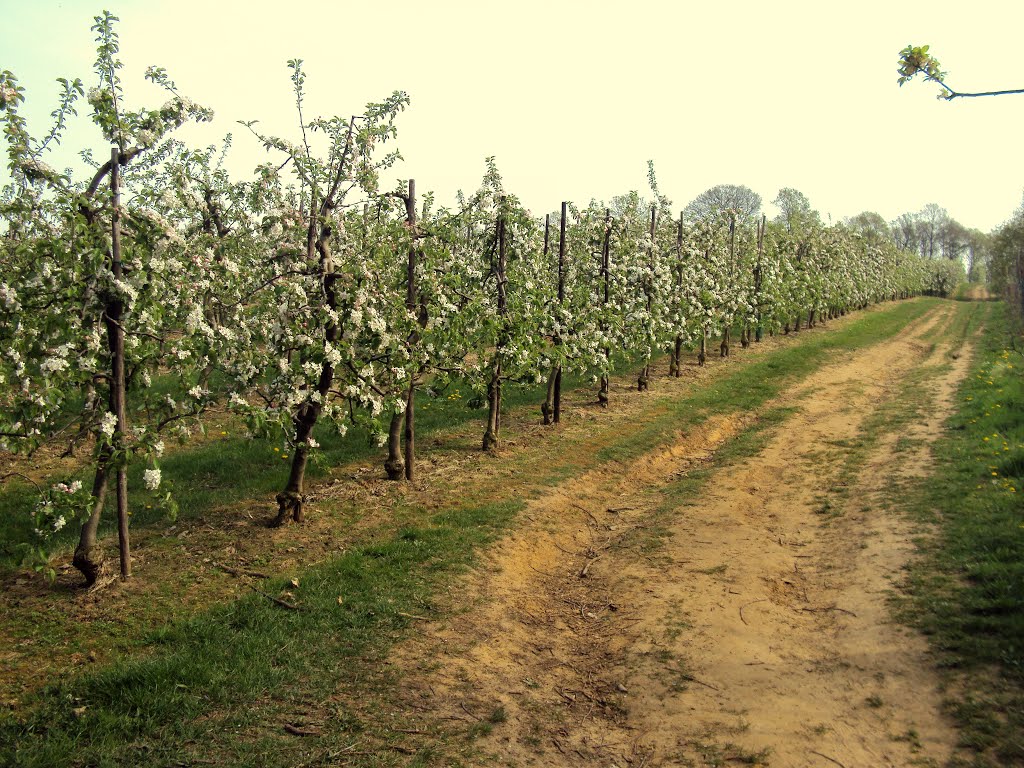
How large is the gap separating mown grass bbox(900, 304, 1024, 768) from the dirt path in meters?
0.30

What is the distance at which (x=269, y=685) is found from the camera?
645 centimetres

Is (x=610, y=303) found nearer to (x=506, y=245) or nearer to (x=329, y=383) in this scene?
(x=506, y=245)

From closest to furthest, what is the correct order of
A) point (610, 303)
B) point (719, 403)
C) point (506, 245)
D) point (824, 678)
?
point (824, 678) < point (506, 245) < point (610, 303) < point (719, 403)

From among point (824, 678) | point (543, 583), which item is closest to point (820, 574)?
point (824, 678)

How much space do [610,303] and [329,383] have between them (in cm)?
936

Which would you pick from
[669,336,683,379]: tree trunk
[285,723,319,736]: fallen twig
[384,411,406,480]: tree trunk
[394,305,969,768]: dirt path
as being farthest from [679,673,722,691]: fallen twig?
[669,336,683,379]: tree trunk

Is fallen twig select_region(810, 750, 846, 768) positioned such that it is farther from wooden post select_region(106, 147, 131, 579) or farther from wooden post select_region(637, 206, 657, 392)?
wooden post select_region(637, 206, 657, 392)

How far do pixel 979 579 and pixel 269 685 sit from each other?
7728mm

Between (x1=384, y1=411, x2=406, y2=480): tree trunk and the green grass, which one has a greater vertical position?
(x1=384, y1=411, x2=406, y2=480): tree trunk

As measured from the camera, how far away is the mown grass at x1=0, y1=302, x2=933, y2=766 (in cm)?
554

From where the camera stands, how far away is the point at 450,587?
28.3 ft

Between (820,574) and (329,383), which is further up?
(329,383)

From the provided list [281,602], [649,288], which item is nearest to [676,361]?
[649,288]

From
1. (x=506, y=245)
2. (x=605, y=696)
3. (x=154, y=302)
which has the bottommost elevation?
A: (x=605, y=696)
